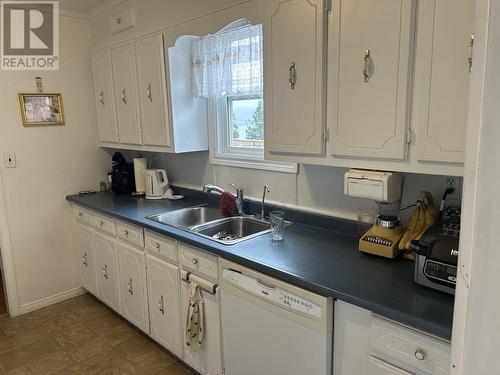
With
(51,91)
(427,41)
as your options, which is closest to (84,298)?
(51,91)

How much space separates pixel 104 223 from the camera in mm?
2793

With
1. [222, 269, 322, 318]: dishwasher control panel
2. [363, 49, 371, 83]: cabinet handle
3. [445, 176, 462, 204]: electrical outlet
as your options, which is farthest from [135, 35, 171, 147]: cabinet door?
[445, 176, 462, 204]: electrical outlet

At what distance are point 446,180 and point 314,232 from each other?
2.32 feet

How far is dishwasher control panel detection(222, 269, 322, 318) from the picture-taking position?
147cm

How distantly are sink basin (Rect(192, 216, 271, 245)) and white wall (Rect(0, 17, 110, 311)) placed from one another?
1.65 meters

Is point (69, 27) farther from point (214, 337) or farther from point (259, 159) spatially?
point (214, 337)

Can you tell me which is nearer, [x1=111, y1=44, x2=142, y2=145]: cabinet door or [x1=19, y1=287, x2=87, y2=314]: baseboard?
[x1=111, y1=44, x2=142, y2=145]: cabinet door

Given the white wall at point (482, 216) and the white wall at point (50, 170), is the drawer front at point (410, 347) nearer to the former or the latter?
the white wall at point (482, 216)

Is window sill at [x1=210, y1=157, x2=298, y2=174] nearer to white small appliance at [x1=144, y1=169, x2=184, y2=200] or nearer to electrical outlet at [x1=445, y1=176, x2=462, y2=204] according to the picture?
white small appliance at [x1=144, y1=169, x2=184, y2=200]

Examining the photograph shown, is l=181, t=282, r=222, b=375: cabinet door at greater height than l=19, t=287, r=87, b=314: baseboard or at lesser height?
greater

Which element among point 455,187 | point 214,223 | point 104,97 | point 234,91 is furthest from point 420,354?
point 104,97

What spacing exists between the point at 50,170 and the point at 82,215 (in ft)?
1.56

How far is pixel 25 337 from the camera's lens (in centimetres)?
276

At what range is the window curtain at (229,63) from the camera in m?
2.26
